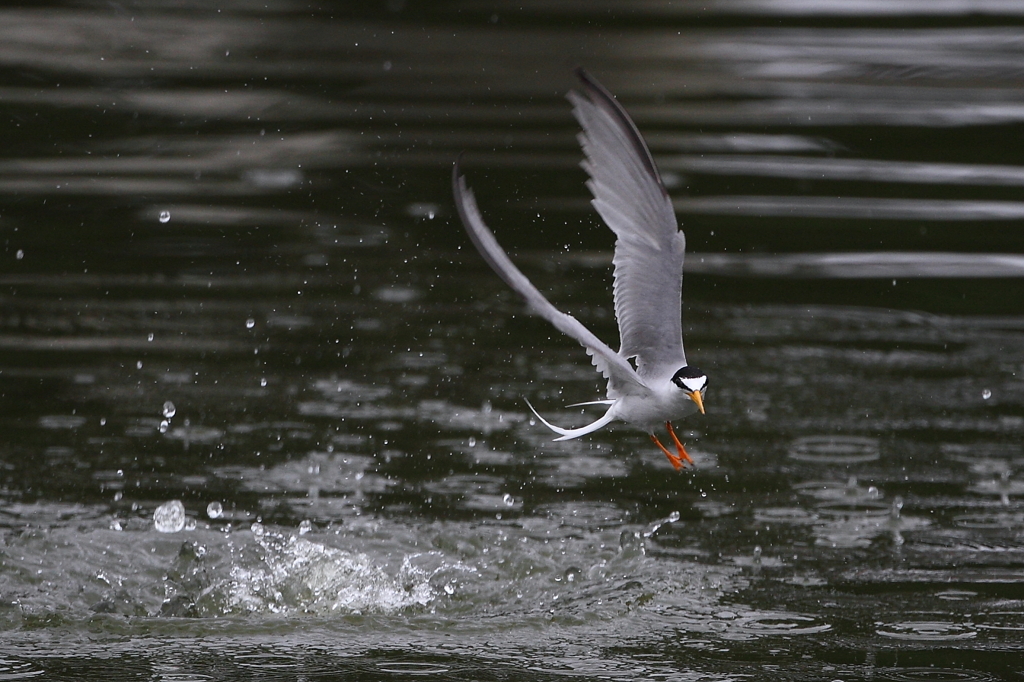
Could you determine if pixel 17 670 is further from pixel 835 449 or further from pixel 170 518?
pixel 835 449

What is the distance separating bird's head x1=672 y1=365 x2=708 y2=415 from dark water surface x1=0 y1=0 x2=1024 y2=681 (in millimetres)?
926

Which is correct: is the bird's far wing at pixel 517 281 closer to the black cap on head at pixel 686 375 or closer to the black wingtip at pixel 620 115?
the black cap on head at pixel 686 375

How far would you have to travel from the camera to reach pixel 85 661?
4680 millimetres

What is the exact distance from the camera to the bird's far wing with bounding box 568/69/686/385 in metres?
4.61

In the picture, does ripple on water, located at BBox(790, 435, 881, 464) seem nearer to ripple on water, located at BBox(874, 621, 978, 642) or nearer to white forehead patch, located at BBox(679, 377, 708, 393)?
ripple on water, located at BBox(874, 621, 978, 642)

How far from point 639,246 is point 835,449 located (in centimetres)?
241

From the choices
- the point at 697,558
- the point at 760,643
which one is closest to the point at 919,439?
the point at 697,558

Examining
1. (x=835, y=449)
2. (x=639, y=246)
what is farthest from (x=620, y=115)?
(x=835, y=449)

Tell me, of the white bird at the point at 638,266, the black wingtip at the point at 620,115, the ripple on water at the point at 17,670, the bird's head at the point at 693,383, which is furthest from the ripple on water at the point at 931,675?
the ripple on water at the point at 17,670

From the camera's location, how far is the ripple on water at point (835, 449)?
665 centimetres

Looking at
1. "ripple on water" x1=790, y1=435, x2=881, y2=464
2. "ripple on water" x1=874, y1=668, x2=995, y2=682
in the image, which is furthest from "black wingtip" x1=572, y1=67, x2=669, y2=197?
"ripple on water" x1=790, y1=435, x2=881, y2=464

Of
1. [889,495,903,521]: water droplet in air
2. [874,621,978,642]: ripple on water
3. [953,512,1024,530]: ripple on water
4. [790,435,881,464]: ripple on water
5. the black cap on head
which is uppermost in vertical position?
the black cap on head

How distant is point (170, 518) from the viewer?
18.8ft

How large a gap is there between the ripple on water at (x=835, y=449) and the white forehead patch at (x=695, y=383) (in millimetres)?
2385
